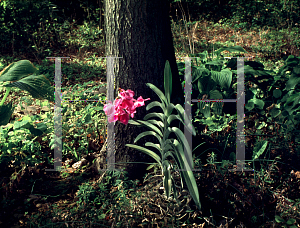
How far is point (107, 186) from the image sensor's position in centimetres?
220

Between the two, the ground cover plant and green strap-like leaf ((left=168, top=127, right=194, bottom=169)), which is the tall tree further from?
green strap-like leaf ((left=168, top=127, right=194, bottom=169))

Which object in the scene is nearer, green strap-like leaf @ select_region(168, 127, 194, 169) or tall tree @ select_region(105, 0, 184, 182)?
green strap-like leaf @ select_region(168, 127, 194, 169)

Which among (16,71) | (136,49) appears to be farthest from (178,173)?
(16,71)

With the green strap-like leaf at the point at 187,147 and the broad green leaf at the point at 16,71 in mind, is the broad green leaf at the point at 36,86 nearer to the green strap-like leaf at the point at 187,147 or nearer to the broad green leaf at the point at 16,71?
the broad green leaf at the point at 16,71

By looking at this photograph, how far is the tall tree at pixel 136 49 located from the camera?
7.20 ft

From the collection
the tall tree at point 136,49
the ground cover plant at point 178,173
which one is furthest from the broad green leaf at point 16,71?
the tall tree at point 136,49

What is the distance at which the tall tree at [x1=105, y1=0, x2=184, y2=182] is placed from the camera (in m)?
2.20

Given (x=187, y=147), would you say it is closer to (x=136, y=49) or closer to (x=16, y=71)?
(x=136, y=49)

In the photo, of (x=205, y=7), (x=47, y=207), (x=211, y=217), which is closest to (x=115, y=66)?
(x=47, y=207)

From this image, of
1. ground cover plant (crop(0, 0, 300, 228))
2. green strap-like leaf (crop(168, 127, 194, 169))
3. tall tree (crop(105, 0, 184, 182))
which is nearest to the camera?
green strap-like leaf (crop(168, 127, 194, 169))

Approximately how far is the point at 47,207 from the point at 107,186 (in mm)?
454

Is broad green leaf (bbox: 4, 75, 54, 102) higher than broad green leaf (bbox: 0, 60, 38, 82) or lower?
lower

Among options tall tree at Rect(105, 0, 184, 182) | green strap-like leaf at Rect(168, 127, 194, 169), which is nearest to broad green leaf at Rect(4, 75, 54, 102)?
tall tree at Rect(105, 0, 184, 182)

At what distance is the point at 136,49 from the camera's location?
87.7 inches
